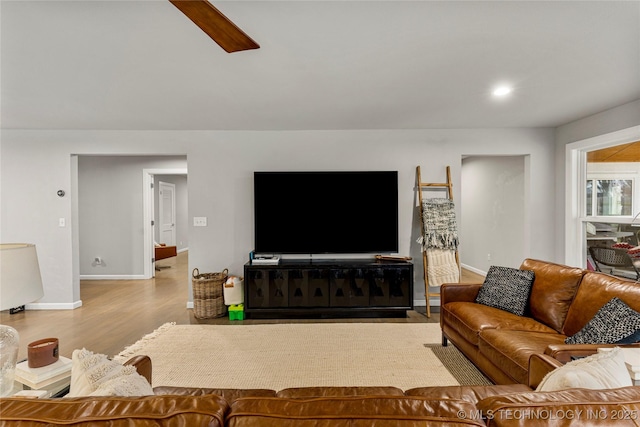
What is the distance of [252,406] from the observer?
78 cm

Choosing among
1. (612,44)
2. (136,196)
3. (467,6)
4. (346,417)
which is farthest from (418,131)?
(136,196)

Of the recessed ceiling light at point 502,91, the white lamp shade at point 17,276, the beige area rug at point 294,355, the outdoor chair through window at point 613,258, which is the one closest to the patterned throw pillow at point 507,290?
the beige area rug at point 294,355

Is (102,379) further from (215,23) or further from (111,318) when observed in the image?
(111,318)

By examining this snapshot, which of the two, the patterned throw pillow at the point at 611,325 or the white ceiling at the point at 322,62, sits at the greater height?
the white ceiling at the point at 322,62

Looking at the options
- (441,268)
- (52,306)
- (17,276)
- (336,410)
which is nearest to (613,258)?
(441,268)

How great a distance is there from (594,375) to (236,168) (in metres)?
3.97

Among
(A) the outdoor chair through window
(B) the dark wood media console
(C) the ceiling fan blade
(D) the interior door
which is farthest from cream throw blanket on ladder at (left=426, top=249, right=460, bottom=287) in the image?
(D) the interior door

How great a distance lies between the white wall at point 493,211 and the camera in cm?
520

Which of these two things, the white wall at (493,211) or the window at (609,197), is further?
the white wall at (493,211)

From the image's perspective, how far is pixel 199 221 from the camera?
14.0ft

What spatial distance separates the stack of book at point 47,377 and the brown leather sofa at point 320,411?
76cm

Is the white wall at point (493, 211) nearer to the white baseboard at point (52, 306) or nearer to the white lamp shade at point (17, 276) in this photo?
the white lamp shade at point (17, 276)

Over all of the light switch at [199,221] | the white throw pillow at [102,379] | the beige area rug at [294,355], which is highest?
the light switch at [199,221]

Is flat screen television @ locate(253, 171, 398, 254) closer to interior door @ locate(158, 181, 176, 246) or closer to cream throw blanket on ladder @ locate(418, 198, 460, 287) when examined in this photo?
cream throw blanket on ladder @ locate(418, 198, 460, 287)
